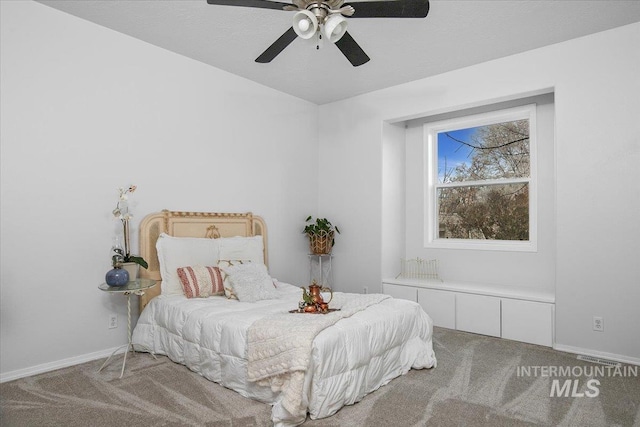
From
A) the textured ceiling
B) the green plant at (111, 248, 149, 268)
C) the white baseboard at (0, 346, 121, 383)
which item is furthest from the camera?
the green plant at (111, 248, 149, 268)

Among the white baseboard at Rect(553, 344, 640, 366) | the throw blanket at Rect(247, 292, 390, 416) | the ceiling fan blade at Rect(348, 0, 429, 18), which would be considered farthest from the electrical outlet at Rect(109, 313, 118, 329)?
the white baseboard at Rect(553, 344, 640, 366)

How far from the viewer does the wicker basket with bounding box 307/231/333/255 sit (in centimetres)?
508

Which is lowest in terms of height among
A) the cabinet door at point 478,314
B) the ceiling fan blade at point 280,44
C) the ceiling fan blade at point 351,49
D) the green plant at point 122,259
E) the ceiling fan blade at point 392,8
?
the cabinet door at point 478,314

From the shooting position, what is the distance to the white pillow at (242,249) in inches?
158

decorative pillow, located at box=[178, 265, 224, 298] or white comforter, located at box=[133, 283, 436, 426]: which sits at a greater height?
decorative pillow, located at box=[178, 265, 224, 298]

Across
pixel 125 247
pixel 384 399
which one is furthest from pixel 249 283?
pixel 384 399

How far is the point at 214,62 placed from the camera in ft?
13.7

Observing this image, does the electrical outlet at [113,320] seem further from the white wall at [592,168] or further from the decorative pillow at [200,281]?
the white wall at [592,168]

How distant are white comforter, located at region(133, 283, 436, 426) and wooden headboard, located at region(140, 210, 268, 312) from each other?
0.33 m

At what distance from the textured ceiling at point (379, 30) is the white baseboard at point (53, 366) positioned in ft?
9.25

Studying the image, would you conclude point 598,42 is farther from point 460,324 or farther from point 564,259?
point 460,324

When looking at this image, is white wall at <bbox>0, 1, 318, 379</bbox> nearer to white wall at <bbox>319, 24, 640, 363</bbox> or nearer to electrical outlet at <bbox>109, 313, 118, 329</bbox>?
electrical outlet at <bbox>109, 313, 118, 329</bbox>

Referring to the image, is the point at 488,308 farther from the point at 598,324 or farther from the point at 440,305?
the point at 598,324

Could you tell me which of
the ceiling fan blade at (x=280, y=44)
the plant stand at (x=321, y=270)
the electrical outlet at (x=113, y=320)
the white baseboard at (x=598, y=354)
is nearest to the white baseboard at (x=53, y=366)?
the electrical outlet at (x=113, y=320)
